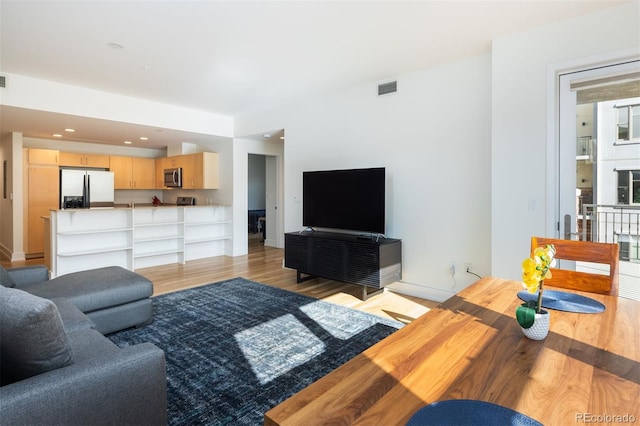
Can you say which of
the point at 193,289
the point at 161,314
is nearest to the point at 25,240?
the point at 193,289

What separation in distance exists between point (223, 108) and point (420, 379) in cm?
586

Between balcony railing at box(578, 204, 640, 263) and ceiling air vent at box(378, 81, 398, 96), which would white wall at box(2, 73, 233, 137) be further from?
balcony railing at box(578, 204, 640, 263)

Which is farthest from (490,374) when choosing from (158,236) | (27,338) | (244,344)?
(158,236)

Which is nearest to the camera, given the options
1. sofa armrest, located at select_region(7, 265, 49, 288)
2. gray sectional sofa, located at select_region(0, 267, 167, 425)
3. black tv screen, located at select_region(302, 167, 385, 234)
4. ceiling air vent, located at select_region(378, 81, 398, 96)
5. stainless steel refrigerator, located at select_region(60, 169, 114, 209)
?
gray sectional sofa, located at select_region(0, 267, 167, 425)

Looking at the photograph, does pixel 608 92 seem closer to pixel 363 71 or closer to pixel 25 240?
pixel 363 71

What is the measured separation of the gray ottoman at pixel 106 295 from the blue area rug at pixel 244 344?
0.14 m

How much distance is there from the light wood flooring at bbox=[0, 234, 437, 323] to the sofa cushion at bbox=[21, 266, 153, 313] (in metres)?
1.19

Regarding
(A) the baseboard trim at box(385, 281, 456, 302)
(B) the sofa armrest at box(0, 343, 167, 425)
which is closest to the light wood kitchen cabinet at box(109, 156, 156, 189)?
(A) the baseboard trim at box(385, 281, 456, 302)

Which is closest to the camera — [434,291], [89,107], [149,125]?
[434,291]

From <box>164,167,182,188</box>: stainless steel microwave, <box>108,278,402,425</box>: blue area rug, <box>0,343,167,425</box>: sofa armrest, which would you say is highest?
<box>164,167,182,188</box>: stainless steel microwave

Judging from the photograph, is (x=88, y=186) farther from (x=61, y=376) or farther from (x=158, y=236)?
(x=61, y=376)

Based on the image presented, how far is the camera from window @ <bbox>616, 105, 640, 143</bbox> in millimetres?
2654

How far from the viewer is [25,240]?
662 cm

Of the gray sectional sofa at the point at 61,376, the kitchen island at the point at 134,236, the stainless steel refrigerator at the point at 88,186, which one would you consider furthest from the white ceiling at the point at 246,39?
the gray sectional sofa at the point at 61,376
